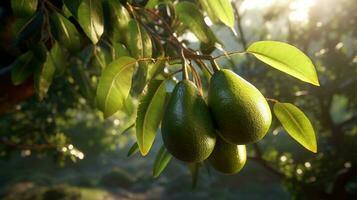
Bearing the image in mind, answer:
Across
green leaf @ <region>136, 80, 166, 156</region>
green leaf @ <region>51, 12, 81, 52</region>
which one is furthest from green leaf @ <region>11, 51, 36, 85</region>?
green leaf @ <region>136, 80, 166, 156</region>

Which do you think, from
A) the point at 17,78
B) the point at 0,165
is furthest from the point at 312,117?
the point at 0,165

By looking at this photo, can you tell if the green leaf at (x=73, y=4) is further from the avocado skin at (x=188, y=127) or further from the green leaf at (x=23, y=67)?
the green leaf at (x=23, y=67)

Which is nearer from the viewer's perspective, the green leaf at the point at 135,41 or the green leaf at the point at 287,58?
the green leaf at the point at 287,58

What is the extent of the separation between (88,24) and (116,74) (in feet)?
0.48

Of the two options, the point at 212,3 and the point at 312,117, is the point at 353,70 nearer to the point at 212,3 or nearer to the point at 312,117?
the point at 312,117

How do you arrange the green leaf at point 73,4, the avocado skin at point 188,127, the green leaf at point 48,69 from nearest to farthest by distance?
the avocado skin at point 188,127 < the green leaf at point 73,4 < the green leaf at point 48,69

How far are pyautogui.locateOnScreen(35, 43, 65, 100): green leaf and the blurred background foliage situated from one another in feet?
0.44

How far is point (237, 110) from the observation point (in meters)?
0.92

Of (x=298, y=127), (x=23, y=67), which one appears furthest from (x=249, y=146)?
(x=298, y=127)

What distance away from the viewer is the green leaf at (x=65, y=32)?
1330 mm

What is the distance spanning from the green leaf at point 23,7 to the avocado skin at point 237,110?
1.82 feet

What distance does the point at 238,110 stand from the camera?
36.3 inches

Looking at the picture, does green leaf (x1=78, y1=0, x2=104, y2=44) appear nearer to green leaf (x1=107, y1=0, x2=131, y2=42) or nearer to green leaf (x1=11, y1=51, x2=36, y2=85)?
green leaf (x1=107, y1=0, x2=131, y2=42)

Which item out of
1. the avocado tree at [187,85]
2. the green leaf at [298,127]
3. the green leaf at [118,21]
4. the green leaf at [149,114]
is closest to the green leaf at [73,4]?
the avocado tree at [187,85]
